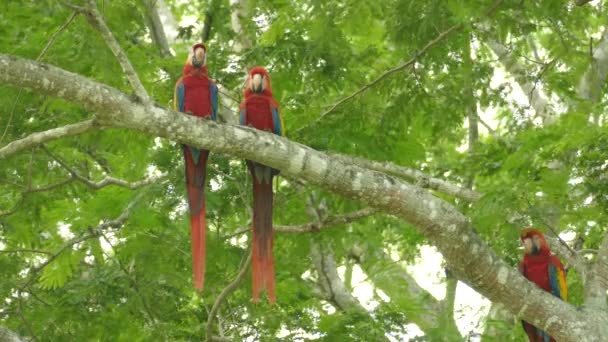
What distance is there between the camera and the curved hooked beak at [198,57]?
4805 millimetres

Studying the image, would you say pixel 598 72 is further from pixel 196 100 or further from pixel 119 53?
pixel 119 53

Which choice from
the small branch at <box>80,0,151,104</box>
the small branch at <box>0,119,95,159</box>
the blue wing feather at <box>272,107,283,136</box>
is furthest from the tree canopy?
the small branch at <box>0,119,95,159</box>

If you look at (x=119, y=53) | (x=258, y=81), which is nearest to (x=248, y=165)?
(x=258, y=81)

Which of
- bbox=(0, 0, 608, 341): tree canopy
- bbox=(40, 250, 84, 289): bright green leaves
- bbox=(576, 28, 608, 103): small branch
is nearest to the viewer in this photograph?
bbox=(0, 0, 608, 341): tree canopy

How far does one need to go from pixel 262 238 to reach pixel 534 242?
1842mm

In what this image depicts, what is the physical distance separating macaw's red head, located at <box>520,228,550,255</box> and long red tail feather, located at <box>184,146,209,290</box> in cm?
204

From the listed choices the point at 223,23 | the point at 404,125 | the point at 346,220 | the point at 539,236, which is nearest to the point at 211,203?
the point at 346,220

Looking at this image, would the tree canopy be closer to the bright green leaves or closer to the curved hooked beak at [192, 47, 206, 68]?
the bright green leaves

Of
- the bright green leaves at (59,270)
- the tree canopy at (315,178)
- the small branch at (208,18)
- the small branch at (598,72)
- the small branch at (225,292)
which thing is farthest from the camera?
the small branch at (208,18)

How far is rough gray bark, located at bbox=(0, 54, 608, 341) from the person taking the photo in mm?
3115

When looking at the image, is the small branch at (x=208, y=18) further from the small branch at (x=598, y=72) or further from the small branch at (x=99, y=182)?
the small branch at (x=598, y=72)

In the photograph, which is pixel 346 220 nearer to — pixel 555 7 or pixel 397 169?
pixel 397 169

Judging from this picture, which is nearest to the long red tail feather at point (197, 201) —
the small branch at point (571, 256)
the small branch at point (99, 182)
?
the small branch at point (99, 182)

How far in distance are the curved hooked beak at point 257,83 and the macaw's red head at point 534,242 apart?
1832 mm
